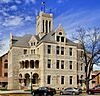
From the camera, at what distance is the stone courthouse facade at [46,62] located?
73.2 m

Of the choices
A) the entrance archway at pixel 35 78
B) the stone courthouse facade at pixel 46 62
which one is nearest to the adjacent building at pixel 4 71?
the stone courthouse facade at pixel 46 62

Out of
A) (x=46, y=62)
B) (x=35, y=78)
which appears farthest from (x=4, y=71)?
(x=46, y=62)

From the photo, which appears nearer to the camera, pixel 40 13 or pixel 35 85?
pixel 35 85

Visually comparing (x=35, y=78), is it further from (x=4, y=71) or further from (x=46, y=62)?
(x=4, y=71)

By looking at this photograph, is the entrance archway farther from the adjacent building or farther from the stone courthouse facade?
the adjacent building

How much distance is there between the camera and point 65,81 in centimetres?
7506

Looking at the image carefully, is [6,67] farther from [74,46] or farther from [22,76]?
[74,46]

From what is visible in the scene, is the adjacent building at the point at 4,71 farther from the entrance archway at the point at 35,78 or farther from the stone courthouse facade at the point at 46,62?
the entrance archway at the point at 35,78

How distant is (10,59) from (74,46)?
18.8 metres

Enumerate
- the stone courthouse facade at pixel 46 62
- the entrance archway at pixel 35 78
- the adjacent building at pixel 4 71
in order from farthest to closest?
the adjacent building at pixel 4 71 → the entrance archway at pixel 35 78 → the stone courthouse facade at pixel 46 62

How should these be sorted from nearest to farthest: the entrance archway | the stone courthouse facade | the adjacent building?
1. the stone courthouse facade
2. the entrance archway
3. the adjacent building

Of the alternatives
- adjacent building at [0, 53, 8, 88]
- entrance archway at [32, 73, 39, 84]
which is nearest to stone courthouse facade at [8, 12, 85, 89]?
entrance archway at [32, 73, 39, 84]

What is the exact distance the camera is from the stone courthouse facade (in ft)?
240

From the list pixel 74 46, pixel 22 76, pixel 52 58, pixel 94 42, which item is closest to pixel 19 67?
pixel 22 76
